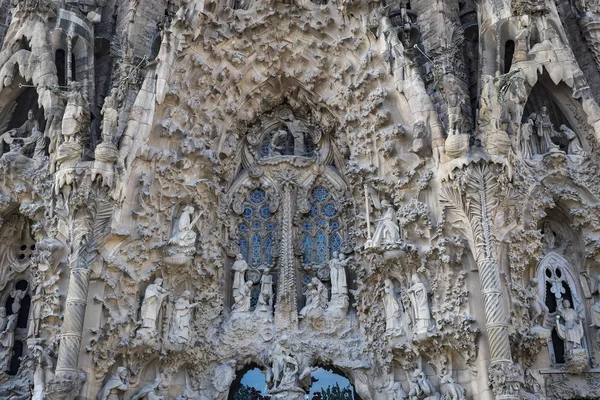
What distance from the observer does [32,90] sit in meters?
11.7

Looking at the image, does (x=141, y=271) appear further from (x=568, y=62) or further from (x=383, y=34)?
(x=568, y=62)

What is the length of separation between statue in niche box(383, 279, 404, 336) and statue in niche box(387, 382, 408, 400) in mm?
775

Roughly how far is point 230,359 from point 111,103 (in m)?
4.52

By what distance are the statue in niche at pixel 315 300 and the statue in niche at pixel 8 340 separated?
463cm

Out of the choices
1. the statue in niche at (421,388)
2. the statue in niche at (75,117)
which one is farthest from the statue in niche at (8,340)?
the statue in niche at (421,388)

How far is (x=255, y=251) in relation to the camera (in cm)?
1203

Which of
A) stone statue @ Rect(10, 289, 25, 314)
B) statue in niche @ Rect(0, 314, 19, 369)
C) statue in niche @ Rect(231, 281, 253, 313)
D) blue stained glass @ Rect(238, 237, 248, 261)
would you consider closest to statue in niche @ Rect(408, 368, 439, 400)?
statue in niche @ Rect(231, 281, 253, 313)

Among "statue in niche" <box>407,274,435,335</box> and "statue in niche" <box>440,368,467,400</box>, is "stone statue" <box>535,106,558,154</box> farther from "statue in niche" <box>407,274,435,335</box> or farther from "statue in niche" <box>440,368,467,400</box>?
"statue in niche" <box>440,368,467,400</box>

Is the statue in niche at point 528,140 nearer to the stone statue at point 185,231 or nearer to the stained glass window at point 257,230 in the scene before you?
the stained glass window at point 257,230

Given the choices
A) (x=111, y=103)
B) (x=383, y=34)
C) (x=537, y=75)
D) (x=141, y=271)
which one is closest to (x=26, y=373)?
(x=141, y=271)

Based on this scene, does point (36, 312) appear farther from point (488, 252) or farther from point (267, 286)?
point (488, 252)

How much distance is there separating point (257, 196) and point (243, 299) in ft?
6.71

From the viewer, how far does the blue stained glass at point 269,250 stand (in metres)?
11.9

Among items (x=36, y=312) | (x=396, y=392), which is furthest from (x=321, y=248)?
(x=36, y=312)
